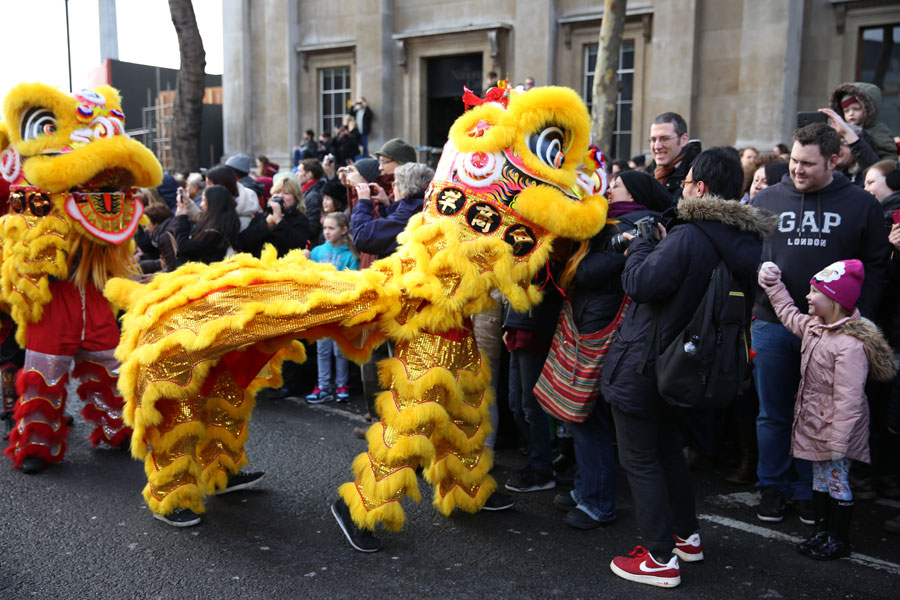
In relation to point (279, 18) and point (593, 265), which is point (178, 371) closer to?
point (593, 265)

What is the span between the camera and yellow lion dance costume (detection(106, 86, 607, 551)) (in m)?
3.72

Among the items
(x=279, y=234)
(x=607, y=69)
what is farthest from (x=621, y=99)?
(x=279, y=234)

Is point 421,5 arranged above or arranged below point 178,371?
above

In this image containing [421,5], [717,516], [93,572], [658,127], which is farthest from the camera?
[421,5]

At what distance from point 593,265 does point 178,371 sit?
209 cm

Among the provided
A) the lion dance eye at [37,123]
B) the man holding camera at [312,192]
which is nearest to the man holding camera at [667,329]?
the lion dance eye at [37,123]

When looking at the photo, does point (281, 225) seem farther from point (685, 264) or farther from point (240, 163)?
point (685, 264)

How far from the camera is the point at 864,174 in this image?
529 centimetres

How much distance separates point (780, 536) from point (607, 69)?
768cm

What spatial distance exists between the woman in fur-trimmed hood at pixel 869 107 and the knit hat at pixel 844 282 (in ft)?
8.45

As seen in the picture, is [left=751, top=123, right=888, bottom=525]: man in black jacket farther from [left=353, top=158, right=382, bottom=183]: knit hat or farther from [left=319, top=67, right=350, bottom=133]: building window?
[left=319, top=67, right=350, bottom=133]: building window

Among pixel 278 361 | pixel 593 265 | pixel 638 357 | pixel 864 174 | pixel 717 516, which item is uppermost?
pixel 864 174

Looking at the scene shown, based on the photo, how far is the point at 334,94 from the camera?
1872 centimetres

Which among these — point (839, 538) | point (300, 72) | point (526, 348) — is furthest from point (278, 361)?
point (300, 72)
